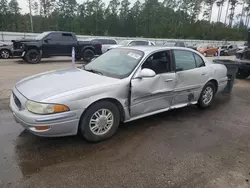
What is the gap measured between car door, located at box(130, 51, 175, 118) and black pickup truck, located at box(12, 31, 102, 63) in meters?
10.6

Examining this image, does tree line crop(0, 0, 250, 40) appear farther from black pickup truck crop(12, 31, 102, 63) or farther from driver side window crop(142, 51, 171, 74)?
driver side window crop(142, 51, 171, 74)

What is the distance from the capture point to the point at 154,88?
3.94 meters

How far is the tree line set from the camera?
46.5m

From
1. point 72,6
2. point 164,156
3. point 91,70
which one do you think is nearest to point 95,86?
point 91,70

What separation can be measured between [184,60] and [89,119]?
246 centimetres

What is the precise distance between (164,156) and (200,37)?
179ft

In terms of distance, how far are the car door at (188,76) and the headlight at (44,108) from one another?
2.34 metres

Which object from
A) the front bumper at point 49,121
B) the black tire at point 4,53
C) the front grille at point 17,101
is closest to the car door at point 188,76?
the front bumper at point 49,121

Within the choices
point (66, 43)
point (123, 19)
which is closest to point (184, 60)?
point (66, 43)

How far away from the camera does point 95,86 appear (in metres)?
3.29

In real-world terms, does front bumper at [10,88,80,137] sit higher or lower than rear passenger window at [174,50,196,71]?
lower

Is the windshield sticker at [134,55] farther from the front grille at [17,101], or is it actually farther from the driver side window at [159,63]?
the front grille at [17,101]

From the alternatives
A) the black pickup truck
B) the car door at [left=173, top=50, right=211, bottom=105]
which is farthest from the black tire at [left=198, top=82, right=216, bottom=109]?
the black pickup truck

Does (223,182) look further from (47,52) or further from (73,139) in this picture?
(47,52)
